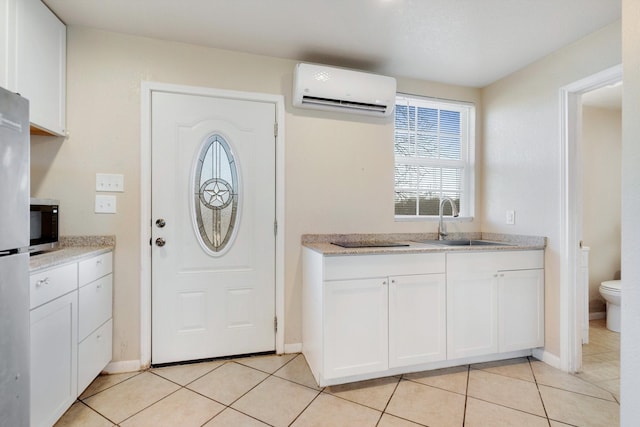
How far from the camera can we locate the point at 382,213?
106 inches

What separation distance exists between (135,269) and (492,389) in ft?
8.22

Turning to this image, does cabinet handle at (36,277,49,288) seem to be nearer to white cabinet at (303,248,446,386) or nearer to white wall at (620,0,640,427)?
white cabinet at (303,248,446,386)

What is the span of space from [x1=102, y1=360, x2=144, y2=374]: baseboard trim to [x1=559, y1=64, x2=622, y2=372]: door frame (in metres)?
3.02

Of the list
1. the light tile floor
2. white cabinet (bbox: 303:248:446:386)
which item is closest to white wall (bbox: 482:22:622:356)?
the light tile floor

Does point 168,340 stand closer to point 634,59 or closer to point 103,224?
point 103,224

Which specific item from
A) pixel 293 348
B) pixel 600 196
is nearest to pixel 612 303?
pixel 600 196

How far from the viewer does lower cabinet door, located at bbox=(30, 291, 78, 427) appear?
1.36 meters

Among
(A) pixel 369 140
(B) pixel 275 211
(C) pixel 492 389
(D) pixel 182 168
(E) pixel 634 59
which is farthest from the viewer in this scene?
(A) pixel 369 140

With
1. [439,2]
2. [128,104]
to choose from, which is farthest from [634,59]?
[128,104]

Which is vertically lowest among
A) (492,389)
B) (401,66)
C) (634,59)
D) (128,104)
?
(492,389)

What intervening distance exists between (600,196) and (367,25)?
332cm

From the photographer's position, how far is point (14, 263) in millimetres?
1131

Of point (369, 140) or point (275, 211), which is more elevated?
point (369, 140)

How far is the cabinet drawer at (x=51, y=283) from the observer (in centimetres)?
133
